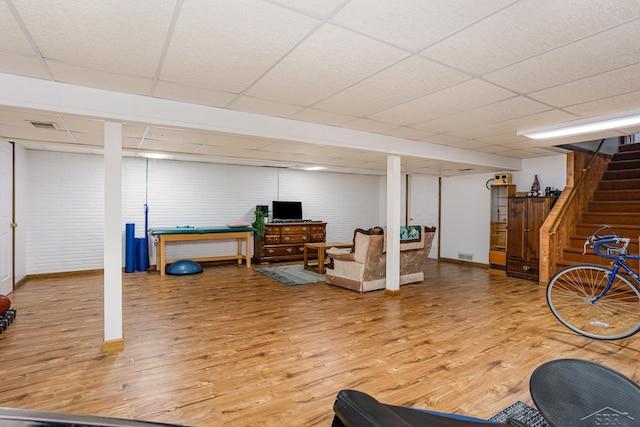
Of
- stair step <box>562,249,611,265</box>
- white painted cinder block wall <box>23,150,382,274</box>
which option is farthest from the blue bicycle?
→ white painted cinder block wall <box>23,150,382,274</box>

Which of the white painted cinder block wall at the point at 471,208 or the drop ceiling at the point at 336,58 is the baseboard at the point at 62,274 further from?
the white painted cinder block wall at the point at 471,208

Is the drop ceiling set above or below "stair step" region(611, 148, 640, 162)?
below

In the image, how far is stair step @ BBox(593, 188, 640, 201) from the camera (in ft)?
19.7

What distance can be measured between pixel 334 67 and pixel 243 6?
90 centimetres

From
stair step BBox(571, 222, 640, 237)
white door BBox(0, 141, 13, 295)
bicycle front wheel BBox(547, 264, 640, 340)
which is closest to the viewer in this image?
bicycle front wheel BBox(547, 264, 640, 340)

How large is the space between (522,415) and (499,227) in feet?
18.9

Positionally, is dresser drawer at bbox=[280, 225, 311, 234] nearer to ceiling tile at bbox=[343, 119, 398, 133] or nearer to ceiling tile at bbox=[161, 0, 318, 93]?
ceiling tile at bbox=[343, 119, 398, 133]

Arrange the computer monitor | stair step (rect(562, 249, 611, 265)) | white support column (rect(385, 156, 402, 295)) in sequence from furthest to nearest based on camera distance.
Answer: the computer monitor
stair step (rect(562, 249, 611, 265))
white support column (rect(385, 156, 402, 295))

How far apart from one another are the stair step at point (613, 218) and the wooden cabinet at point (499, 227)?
1.30 meters

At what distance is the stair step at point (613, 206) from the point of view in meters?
5.84

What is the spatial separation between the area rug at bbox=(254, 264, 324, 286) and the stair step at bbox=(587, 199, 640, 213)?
529 centimetres

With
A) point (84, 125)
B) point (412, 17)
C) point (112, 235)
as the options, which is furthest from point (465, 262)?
point (84, 125)

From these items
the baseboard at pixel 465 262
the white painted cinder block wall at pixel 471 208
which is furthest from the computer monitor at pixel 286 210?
the baseboard at pixel 465 262

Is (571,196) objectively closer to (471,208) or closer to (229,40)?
(471,208)
